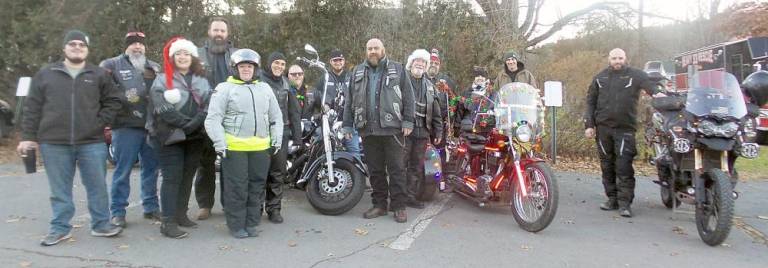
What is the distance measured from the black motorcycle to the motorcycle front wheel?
3.11 m

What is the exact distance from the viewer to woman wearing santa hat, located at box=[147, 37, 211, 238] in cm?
454

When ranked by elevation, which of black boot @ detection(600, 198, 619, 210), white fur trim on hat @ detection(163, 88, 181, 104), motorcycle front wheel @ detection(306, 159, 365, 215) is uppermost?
white fur trim on hat @ detection(163, 88, 181, 104)

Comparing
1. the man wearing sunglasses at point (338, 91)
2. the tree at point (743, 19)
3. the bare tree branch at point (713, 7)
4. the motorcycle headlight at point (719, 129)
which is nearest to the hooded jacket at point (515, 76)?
the man wearing sunglasses at point (338, 91)

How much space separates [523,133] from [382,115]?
1325 millimetres

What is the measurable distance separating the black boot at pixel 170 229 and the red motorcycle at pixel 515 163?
2.96 m

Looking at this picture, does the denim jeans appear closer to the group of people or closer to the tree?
the group of people

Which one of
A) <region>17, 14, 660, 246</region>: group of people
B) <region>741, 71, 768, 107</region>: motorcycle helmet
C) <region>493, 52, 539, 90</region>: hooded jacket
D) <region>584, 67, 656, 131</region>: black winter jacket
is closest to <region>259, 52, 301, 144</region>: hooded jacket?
<region>17, 14, 660, 246</region>: group of people

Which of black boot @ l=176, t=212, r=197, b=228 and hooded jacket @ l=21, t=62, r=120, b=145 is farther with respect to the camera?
black boot @ l=176, t=212, r=197, b=228

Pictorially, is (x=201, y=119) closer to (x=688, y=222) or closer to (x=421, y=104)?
(x=421, y=104)

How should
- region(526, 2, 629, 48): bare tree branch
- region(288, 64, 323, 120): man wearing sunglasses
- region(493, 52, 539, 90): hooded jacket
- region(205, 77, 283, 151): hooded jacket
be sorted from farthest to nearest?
region(526, 2, 629, 48): bare tree branch < region(493, 52, 539, 90): hooded jacket < region(288, 64, 323, 120): man wearing sunglasses < region(205, 77, 283, 151): hooded jacket

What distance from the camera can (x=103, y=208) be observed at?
4688 mm

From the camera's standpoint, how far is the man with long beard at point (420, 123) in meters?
5.65

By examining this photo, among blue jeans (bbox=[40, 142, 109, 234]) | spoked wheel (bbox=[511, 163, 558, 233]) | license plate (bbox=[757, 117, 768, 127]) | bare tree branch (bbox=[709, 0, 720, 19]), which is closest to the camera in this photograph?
blue jeans (bbox=[40, 142, 109, 234])

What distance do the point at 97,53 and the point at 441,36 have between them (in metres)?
7.42
